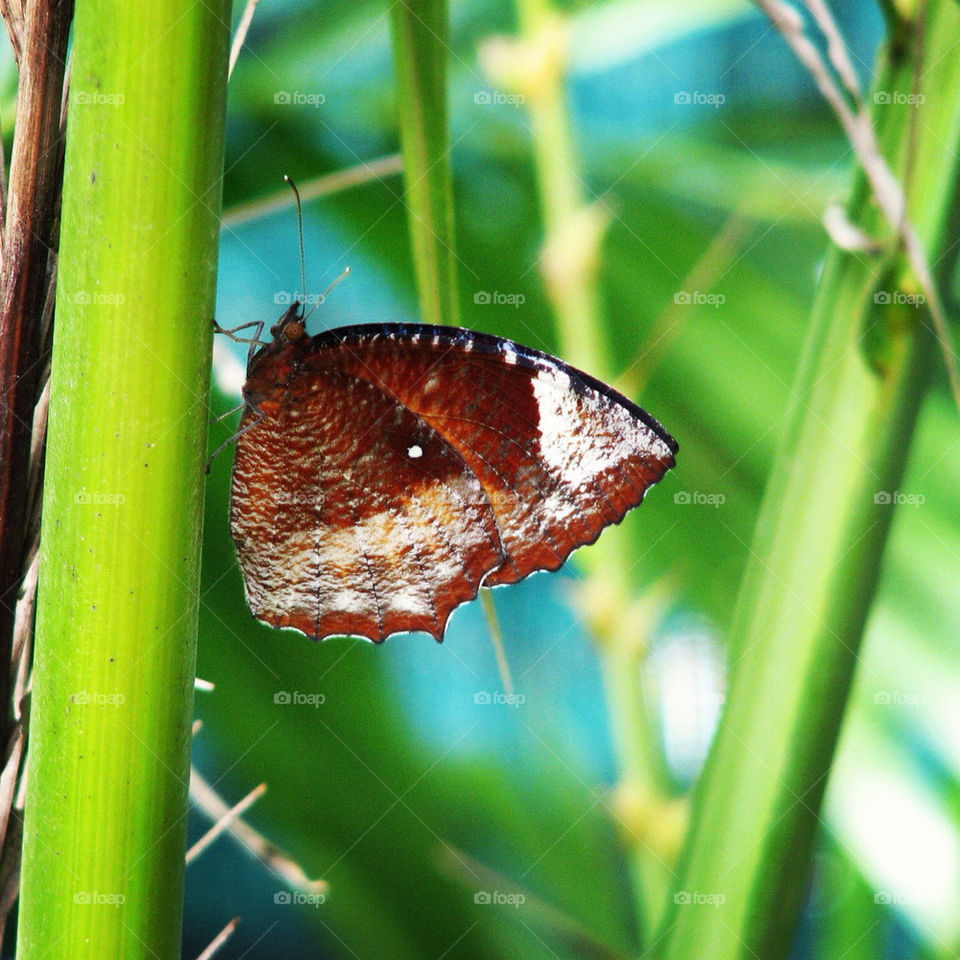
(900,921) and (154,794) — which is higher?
(154,794)

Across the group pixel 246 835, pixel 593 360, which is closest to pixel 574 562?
pixel 593 360

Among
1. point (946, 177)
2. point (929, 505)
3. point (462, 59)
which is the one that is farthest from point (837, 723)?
point (462, 59)

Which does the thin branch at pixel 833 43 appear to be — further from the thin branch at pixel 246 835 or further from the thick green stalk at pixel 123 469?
the thin branch at pixel 246 835

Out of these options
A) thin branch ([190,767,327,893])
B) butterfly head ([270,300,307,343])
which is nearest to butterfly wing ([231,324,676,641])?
butterfly head ([270,300,307,343])

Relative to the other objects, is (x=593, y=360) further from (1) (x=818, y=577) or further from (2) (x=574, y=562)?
(1) (x=818, y=577)

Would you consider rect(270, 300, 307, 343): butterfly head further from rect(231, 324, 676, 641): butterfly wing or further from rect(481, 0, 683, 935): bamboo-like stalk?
rect(481, 0, 683, 935): bamboo-like stalk

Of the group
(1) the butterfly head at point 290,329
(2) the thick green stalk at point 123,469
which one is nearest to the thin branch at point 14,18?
(2) the thick green stalk at point 123,469

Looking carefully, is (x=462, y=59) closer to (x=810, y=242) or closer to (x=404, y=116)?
(x=810, y=242)
